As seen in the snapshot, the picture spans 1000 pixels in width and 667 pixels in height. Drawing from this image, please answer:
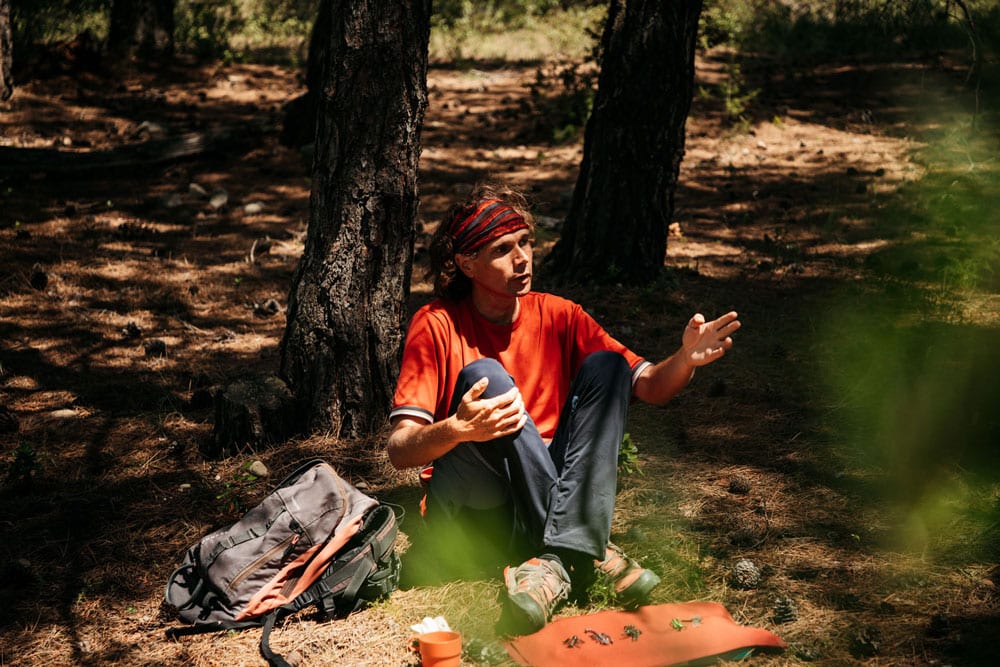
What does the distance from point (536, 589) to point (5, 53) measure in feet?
35.7

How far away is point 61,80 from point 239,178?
4.38m

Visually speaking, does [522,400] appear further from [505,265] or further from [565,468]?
[505,265]

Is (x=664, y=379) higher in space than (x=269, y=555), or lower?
higher

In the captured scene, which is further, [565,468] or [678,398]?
[678,398]

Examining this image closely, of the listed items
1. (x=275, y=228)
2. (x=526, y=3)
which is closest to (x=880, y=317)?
(x=275, y=228)

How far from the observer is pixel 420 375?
3404 mm

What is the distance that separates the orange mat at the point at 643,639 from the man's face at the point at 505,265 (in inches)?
53.1

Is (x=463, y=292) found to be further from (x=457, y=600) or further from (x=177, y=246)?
(x=177, y=246)

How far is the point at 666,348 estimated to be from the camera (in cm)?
579

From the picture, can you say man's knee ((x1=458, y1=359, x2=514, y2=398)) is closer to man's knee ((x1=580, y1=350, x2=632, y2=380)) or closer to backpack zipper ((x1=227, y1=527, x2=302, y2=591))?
man's knee ((x1=580, y1=350, x2=632, y2=380))

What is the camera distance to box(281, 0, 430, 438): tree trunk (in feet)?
14.5

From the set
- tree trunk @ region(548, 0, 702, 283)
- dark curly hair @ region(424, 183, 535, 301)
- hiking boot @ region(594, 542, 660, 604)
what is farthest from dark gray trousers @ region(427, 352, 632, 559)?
tree trunk @ region(548, 0, 702, 283)

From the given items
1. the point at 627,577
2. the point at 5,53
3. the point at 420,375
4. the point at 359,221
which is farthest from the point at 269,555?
the point at 5,53

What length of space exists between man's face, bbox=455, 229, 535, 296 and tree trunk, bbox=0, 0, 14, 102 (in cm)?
981
